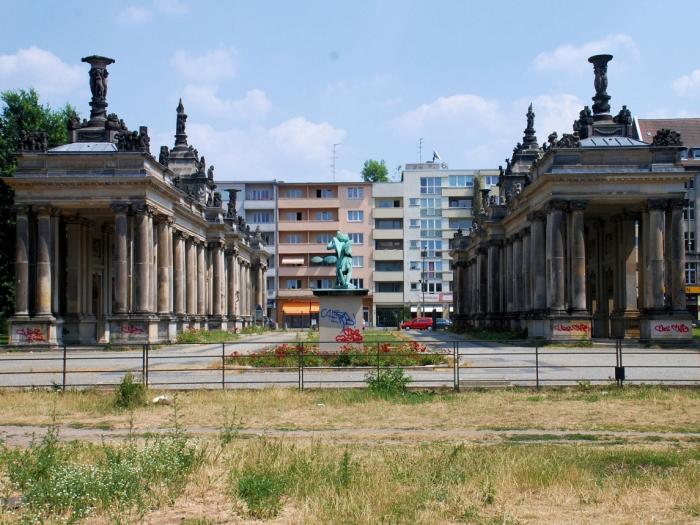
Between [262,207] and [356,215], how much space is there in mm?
13616

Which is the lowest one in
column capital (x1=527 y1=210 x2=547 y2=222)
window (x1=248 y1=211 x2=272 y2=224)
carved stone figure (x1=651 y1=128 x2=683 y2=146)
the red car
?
the red car

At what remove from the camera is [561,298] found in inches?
1984

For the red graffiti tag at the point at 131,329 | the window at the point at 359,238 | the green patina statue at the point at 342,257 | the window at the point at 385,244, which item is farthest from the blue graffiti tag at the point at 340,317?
the window at the point at 385,244

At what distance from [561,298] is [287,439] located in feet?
126

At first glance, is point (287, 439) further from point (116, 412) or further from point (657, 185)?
point (657, 185)

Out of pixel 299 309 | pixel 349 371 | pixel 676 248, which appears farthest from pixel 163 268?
pixel 299 309

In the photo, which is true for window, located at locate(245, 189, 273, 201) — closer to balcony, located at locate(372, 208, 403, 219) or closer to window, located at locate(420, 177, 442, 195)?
balcony, located at locate(372, 208, 403, 219)

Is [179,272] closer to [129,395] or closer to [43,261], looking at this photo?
[43,261]

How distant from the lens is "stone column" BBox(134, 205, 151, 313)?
5091 centimetres

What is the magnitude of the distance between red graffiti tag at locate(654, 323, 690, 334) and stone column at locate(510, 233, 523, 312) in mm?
17478

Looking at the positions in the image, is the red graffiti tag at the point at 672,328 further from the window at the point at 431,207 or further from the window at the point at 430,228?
the window at the point at 431,207

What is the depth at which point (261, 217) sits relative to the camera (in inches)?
4884

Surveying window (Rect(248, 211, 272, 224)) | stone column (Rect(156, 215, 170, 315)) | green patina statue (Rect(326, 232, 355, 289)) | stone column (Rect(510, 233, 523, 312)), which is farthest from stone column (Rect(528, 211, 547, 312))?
window (Rect(248, 211, 272, 224))

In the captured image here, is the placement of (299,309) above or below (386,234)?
below
